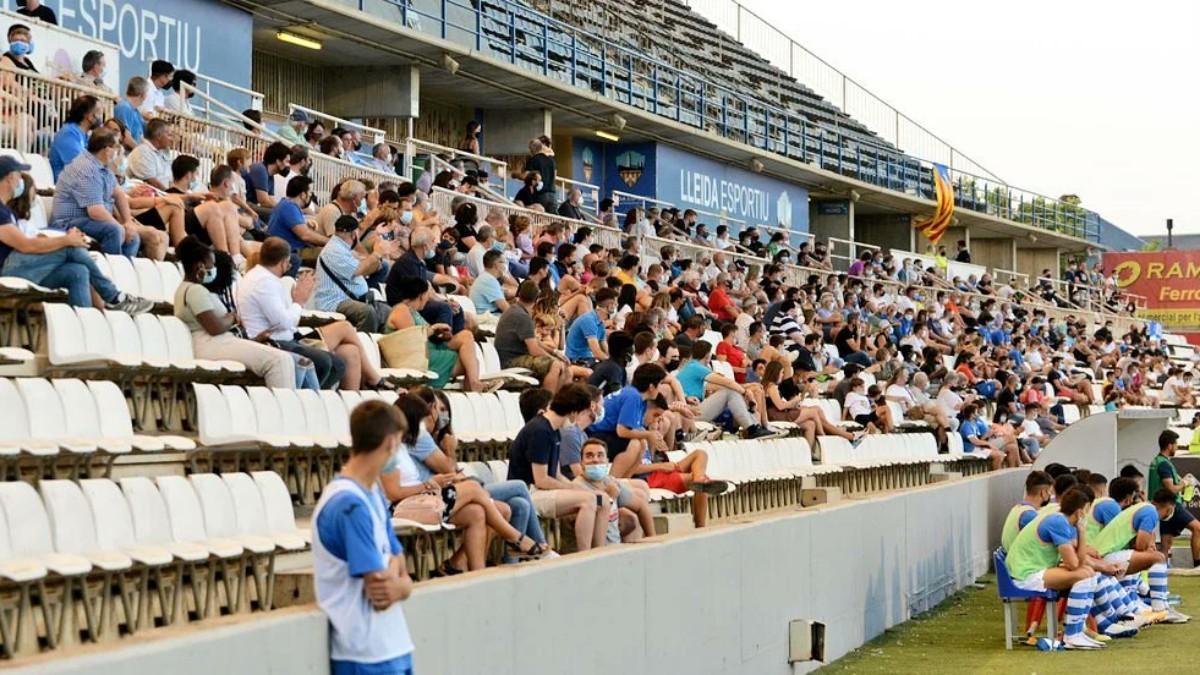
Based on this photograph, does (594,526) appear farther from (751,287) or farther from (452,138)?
(452,138)

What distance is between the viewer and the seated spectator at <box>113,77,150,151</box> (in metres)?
15.1

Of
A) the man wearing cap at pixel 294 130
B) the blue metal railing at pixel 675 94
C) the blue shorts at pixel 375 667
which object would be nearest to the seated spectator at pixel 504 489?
the blue shorts at pixel 375 667

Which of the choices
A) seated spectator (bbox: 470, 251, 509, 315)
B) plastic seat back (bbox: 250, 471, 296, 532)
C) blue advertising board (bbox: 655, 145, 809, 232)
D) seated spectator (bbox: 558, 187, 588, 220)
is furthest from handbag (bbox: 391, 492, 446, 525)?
blue advertising board (bbox: 655, 145, 809, 232)

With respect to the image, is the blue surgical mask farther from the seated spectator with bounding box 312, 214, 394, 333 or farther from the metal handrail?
the metal handrail

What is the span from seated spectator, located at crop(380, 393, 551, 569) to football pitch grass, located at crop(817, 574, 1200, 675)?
4.10 meters

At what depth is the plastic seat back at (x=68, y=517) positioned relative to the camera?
7.03 meters

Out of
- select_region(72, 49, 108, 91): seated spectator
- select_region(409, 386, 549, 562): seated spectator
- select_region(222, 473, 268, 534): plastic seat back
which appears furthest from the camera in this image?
select_region(72, 49, 108, 91): seated spectator

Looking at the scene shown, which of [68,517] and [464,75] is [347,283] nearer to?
[68,517]

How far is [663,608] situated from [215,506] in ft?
8.36

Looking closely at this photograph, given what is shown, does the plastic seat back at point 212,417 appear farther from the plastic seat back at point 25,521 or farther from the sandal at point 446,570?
the plastic seat back at point 25,521

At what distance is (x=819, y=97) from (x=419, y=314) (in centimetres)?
3853

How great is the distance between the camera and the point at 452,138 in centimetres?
3272

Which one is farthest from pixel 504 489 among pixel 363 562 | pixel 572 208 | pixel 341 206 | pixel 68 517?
pixel 572 208

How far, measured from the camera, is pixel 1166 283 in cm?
6100
